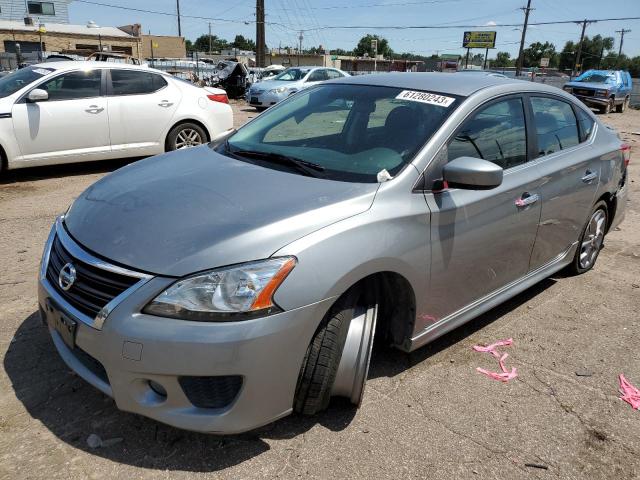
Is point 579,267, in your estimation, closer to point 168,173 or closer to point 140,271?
point 168,173

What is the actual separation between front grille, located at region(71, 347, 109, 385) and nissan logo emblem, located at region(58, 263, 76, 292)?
0.93 ft

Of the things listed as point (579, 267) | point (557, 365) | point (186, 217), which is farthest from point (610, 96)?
point (186, 217)

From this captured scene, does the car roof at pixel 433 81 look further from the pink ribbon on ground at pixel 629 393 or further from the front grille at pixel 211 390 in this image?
the front grille at pixel 211 390

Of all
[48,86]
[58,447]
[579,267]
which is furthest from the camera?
[48,86]

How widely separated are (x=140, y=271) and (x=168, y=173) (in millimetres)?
1003

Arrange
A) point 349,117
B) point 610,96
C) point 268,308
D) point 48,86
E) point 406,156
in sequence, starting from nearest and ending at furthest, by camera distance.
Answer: point 268,308
point 406,156
point 349,117
point 48,86
point 610,96

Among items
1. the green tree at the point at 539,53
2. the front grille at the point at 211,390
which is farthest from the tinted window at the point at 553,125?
the green tree at the point at 539,53

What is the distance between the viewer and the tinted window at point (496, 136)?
122 inches

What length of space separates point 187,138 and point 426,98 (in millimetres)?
5915

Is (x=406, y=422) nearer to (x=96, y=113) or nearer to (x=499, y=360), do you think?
(x=499, y=360)

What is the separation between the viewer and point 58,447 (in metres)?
2.38

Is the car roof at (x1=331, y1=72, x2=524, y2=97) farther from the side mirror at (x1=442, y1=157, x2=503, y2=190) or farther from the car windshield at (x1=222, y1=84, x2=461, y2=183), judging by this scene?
the side mirror at (x1=442, y1=157, x2=503, y2=190)

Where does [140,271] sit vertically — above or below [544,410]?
above

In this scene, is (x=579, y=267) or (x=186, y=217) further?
(x=579, y=267)
